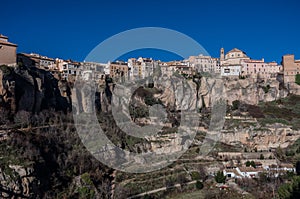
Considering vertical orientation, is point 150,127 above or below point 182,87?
below

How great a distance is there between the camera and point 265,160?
2955 cm

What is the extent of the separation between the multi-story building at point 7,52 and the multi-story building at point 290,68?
1338 inches

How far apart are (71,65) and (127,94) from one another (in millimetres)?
8762

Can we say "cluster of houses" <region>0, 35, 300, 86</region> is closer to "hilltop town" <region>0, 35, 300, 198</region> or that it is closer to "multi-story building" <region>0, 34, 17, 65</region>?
"hilltop town" <region>0, 35, 300, 198</region>

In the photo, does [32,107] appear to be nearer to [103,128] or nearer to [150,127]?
[103,128]

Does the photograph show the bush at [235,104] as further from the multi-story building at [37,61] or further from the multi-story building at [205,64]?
the multi-story building at [37,61]

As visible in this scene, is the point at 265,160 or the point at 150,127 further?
the point at 150,127

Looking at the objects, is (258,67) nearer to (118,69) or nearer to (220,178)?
(118,69)

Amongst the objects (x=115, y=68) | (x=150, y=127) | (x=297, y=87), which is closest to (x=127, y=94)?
(x=150, y=127)

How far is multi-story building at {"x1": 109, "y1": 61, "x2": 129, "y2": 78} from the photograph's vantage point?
1852 inches

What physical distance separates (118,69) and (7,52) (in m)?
18.8

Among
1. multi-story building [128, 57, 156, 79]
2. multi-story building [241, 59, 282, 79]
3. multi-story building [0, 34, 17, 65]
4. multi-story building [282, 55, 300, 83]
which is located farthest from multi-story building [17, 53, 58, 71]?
multi-story building [282, 55, 300, 83]

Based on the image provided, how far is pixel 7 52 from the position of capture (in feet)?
103

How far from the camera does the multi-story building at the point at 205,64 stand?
51438mm
